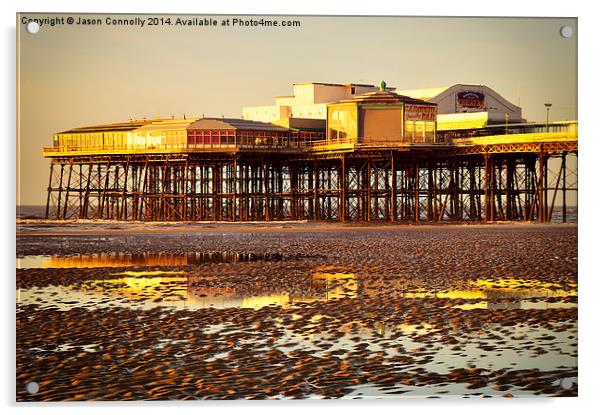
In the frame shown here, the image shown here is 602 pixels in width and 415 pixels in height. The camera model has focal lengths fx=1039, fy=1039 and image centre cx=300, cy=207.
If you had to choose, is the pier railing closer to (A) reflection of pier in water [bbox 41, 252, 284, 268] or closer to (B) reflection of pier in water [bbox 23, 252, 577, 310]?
(A) reflection of pier in water [bbox 41, 252, 284, 268]

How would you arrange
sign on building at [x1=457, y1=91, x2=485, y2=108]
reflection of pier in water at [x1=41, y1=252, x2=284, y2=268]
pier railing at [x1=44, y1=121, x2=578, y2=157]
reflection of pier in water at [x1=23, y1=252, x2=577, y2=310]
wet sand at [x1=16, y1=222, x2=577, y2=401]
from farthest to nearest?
pier railing at [x1=44, y1=121, x2=578, y2=157] < sign on building at [x1=457, y1=91, x2=485, y2=108] < reflection of pier in water at [x1=41, y1=252, x2=284, y2=268] < reflection of pier in water at [x1=23, y1=252, x2=577, y2=310] < wet sand at [x1=16, y1=222, x2=577, y2=401]

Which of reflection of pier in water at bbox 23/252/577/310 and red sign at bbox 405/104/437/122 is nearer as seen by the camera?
reflection of pier in water at bbox 23/252/577/310

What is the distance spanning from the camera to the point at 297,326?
1927 cm

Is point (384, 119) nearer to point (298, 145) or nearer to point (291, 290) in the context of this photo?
point (298, 145)

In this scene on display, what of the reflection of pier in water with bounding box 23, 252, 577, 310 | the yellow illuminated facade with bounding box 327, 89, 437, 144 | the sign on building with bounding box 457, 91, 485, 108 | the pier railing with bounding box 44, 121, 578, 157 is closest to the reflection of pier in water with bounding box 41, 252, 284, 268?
the reflection of pier in water with bounding box 23, 252, 577, 310

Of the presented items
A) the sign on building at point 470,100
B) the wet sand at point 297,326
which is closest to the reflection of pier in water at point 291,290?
the wet sand at point 297,326

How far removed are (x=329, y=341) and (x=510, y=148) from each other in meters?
41.7

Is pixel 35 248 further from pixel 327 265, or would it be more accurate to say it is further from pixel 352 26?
pixel 352 26

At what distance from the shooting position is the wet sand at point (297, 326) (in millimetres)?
16141

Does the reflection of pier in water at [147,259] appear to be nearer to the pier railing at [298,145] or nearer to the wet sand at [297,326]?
the wet sand at [297,326]

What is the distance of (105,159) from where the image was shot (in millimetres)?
65188

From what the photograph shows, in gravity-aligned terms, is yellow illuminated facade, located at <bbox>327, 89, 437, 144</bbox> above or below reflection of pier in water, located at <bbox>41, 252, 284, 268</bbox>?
above

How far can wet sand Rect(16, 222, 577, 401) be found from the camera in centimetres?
1614

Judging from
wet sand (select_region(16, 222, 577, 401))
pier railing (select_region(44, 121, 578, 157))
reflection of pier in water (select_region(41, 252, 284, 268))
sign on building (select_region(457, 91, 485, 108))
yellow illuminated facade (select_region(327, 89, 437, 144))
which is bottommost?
wet sand (select_region(16, 222, 577, 401))
